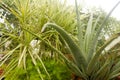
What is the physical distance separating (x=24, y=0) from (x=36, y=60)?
2.12 ft

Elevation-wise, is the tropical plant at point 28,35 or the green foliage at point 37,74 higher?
the tropical plant at point 28,35

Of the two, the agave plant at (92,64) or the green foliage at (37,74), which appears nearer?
the agave plant at (92,64)

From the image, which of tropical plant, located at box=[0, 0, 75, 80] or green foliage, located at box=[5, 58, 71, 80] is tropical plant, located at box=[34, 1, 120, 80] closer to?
green foliage, located at box=[5, 58, 71, 80]

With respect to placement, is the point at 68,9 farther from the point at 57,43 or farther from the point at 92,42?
the point at 92,42

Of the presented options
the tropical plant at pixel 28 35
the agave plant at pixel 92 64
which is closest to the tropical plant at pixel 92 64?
the agave plant at pixel 92 64

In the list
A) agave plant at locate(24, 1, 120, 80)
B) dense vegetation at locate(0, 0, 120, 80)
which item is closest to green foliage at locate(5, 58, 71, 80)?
dense vegetation at locate(0, 0, 120, 80)

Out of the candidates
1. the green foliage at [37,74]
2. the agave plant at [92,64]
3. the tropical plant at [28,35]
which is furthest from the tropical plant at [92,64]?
the tropical plant at [28,35]

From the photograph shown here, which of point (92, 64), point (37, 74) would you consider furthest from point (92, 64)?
point (37, 74)

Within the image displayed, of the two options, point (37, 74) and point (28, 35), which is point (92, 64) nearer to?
point (37, 74)

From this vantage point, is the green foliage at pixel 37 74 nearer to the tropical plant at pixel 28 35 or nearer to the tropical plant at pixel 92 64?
the tropical plant at pixel 28 35

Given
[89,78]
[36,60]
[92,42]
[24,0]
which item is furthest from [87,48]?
[24,0]

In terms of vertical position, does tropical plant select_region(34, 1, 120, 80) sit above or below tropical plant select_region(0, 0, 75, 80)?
below

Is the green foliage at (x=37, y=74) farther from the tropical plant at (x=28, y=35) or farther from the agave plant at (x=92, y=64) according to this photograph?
the agave plant at (x=92, y=64)

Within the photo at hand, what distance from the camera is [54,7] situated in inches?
130
